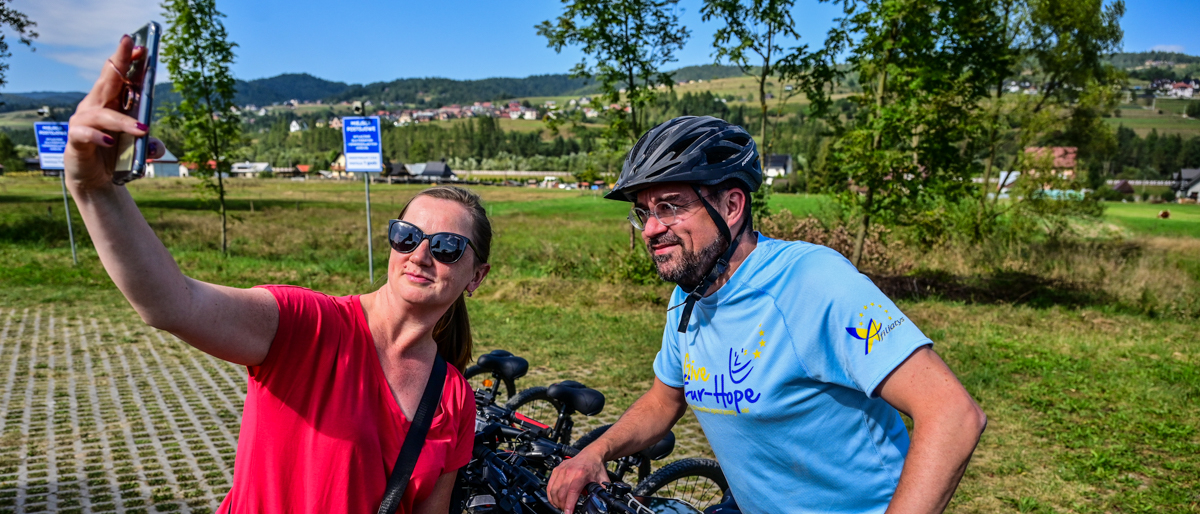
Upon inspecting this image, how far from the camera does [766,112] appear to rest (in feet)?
40.4

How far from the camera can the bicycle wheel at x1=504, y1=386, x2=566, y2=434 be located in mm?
5213

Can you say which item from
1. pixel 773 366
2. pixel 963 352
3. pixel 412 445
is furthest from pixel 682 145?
pixel 963 352

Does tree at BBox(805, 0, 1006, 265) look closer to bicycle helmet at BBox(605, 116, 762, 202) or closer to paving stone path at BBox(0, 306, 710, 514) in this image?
paving stone path at BBox(0, 306, 710, 514)

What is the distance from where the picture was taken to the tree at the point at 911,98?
10.5 metres

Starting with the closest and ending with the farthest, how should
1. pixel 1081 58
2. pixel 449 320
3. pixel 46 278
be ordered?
1. pixel 449 320
2. pixel 46 278
3. pixel 1081 58

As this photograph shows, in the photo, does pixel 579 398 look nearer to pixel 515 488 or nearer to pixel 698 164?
pixel 515 488

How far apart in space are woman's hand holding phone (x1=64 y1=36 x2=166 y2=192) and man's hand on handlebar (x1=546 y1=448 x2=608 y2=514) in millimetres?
1618

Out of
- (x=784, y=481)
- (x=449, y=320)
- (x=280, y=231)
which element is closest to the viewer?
(x=784, y=481)

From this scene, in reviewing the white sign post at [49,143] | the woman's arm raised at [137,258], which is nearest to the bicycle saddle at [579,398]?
the woman's arm raised at [137,258]

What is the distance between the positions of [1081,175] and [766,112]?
891cm

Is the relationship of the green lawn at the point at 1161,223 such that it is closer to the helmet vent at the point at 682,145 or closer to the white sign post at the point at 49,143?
the helmet vent at the point at 682,145

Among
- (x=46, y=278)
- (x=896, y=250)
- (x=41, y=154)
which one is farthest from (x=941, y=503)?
(x=41, y=154)

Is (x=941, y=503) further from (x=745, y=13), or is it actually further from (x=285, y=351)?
(x=745, y=13)

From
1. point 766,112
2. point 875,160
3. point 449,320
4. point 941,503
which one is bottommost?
point 941,503
